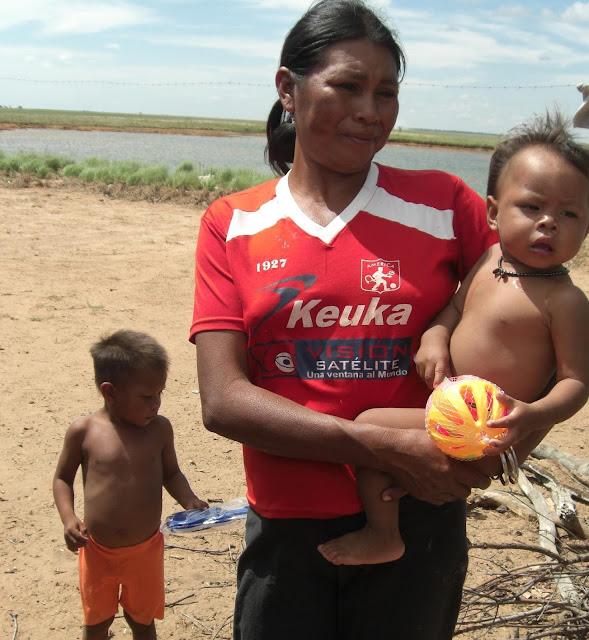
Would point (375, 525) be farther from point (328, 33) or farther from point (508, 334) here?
point (328, 33)

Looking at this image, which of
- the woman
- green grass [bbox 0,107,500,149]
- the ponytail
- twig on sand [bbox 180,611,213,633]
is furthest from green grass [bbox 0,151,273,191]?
green grass [bbox 0,107,500,149]

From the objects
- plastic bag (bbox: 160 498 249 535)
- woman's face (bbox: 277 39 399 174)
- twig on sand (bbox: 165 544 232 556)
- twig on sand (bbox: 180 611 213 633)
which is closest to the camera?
woman's face (bbox: 277 39 399 174)

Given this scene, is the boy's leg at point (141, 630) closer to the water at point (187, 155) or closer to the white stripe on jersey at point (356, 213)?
the white stripe on jersey at point (356, 213)

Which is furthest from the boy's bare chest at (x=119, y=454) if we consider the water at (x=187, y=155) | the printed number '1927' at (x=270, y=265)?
the water at (x=187, y=155)

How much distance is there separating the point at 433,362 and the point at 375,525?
39cm

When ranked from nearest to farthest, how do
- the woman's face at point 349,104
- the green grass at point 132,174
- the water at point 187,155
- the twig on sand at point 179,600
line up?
the woman's face at point 349,104
the twig on sand at point 179,600
the green grass at point 132,174
the water at point 187,155

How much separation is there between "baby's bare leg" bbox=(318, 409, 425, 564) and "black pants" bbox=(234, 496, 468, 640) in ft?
0.16

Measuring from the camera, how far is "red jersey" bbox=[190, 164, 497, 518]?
1.62 m

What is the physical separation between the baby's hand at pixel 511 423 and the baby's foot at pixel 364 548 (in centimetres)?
31

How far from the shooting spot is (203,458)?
14.1 ft

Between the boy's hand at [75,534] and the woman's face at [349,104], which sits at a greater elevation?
the woman's face at [349,104]

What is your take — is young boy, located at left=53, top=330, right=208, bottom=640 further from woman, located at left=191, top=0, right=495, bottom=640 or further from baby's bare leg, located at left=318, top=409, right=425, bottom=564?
baby's bare leg, located at left=318, top=409, right=425, bottom=564

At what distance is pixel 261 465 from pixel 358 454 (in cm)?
26

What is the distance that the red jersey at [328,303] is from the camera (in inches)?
63.9
